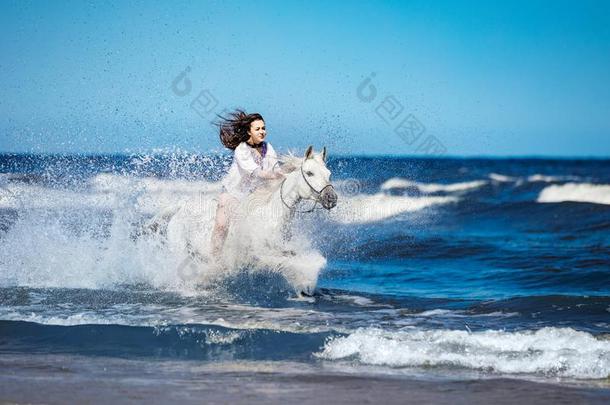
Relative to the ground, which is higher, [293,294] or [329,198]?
[329,198]

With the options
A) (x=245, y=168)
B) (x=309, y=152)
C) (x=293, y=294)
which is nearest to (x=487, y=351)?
(x=309, y=152)

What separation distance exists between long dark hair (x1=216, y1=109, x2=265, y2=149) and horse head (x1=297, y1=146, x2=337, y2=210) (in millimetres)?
1088

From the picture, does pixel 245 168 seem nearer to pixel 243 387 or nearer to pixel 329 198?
pixel 329 198

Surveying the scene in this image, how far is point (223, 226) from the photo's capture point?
990 centimetres

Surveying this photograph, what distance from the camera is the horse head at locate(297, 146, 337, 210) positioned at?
874 centimetres

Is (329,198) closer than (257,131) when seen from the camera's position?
Yes

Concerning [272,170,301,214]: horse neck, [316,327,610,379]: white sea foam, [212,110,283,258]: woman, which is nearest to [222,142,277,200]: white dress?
[212,110,283,258]: woman

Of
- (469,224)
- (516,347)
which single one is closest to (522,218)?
(469,224)

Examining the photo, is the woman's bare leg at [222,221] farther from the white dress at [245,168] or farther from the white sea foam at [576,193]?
the white sea foam at [576,193]

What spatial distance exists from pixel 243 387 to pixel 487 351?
7.12 ft

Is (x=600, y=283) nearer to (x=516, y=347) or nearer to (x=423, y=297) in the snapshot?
(x=423, y=297)

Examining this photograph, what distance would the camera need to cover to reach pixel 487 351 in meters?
6.54

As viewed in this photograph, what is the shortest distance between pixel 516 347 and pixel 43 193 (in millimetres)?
9103

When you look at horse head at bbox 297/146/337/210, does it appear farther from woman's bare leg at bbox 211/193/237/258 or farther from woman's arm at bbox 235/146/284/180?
woman's bare leg at bbox 211/193/237/258
